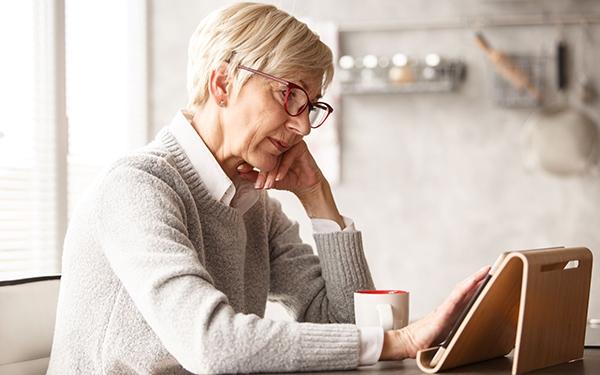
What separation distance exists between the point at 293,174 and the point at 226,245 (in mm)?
267

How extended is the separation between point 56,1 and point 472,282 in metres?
2.13

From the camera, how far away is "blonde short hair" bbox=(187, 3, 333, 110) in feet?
4.98

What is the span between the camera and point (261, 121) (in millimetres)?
1553

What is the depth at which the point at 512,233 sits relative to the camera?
11.7 ft

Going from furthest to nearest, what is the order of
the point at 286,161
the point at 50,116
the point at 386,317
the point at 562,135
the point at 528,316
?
the point at 562,135
the point at 50,116
the point at 286,161
the point at 386,317
the point at 528,316

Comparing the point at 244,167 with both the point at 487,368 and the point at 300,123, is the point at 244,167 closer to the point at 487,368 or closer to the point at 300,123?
the point at 300,123

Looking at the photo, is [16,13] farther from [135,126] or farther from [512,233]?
[512,233]

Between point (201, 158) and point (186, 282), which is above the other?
point (201, 158)

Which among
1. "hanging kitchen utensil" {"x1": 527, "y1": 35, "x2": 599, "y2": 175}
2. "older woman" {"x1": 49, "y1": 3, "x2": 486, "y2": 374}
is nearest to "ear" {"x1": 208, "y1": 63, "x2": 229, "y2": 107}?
"older woman" {"x1": 49, "y1": 3, "x2": 486, "y2": 374}

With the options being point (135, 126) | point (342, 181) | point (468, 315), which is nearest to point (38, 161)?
point (135, 126)

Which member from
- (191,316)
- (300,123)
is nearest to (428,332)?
(191,316)

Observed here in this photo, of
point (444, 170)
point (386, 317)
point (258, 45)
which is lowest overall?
point (444, 170)

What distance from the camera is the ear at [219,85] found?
154cm

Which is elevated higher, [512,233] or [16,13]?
[16,13]
